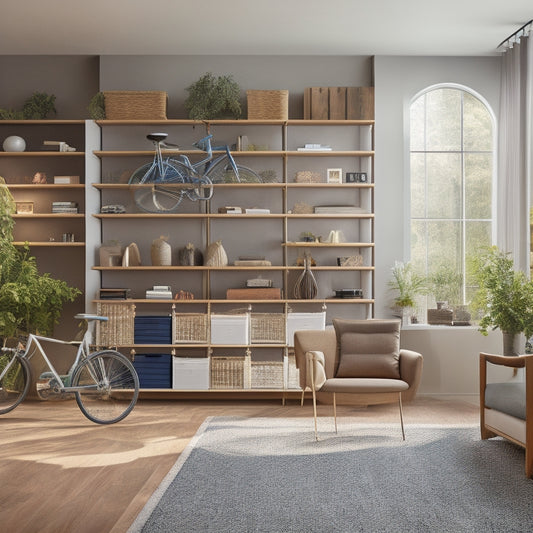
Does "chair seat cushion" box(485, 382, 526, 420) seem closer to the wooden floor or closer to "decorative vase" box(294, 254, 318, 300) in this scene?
the wooden floor

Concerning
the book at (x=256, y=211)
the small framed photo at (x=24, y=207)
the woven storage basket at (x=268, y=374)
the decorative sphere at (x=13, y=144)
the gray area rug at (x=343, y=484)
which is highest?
the decorative sphere at (x=13, y=144)

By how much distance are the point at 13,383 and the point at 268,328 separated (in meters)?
2.54

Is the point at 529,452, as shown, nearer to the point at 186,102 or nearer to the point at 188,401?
the point at 188,401

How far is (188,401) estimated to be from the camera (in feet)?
24.4

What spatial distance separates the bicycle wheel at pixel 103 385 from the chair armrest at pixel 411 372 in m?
2.44

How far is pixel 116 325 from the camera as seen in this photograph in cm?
726

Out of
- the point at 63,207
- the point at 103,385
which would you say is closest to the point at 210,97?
→ the point at 63,207

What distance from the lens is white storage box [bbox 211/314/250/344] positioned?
23.8 feet

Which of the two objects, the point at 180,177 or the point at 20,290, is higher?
the point at 180,177

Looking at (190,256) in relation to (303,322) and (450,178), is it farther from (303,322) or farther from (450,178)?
(450,178)

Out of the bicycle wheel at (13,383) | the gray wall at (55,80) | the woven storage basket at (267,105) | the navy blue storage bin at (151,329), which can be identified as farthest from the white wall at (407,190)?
the bicycle wheel at (13,383)

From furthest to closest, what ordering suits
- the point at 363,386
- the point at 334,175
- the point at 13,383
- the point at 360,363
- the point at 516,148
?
the point at 334,175 → the point at 516,148 → the point at 13,383 → the point at 360,363 → the point at 363,386

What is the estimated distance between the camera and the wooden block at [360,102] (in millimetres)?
7527

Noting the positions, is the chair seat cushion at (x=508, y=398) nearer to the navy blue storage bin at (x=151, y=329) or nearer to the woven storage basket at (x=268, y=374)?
the woven storage basket at (x=268, y=374)
